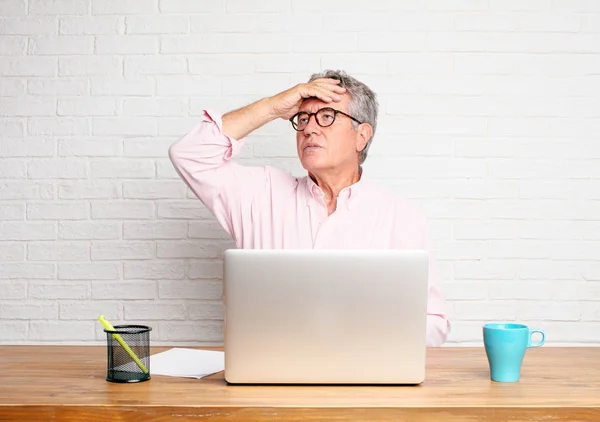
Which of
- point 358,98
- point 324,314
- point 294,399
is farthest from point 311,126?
point 294,399

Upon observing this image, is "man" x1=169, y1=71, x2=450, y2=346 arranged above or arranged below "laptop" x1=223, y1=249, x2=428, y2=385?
above

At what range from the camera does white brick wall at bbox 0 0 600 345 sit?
3.03 metres

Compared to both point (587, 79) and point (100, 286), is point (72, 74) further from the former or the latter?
point (587, 79)

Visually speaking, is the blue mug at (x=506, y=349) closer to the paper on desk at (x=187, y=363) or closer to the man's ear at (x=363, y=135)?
the paper on desk at (x=187, y=363)

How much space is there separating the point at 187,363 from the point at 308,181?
3.42 feet

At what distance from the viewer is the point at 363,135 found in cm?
270

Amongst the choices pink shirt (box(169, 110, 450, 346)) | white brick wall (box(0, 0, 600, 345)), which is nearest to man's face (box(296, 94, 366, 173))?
A: pink shirt (box(169, 110, 450, 346))

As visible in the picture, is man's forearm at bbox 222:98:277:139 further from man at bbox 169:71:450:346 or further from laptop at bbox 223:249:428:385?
laptop at bbox 223:249:428:385

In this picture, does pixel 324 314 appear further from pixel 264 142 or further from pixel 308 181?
pixel 264 142

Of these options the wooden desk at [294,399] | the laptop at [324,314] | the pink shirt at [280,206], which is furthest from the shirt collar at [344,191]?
the laptop at [324,314]

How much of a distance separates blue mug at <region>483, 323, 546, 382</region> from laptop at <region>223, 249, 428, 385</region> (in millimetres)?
186

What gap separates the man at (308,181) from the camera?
2.55m

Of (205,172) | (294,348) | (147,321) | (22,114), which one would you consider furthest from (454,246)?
(22,114)

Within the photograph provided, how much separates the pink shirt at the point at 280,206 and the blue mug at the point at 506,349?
2.80 feet
